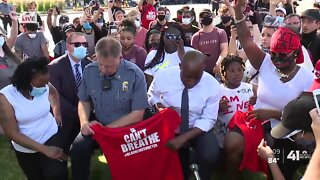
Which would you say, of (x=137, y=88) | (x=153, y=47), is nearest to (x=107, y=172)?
(x=137, y=88)

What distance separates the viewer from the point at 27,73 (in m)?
4.70

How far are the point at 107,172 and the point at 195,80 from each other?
170 centimetres

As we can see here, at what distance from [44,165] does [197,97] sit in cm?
163

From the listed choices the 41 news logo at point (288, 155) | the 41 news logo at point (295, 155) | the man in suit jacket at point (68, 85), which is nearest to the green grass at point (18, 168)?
the man in suit jacket at point (68, 85)

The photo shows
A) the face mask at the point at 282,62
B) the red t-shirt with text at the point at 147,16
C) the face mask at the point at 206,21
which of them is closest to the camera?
the face mask at the point at 282,62

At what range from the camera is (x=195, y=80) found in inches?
187

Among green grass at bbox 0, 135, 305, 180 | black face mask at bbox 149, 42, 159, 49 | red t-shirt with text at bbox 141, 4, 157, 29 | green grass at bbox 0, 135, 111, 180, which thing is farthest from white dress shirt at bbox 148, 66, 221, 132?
red t-shirt with text at bbox 141, 4, 157, 29

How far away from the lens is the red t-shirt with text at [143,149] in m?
4.57

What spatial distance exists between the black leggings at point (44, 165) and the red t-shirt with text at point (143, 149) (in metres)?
0.44

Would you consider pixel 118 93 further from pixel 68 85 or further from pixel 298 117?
pixel 298 117

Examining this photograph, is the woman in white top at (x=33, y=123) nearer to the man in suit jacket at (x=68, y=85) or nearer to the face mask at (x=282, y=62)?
the man in suit jacket at (x=68, y=85)

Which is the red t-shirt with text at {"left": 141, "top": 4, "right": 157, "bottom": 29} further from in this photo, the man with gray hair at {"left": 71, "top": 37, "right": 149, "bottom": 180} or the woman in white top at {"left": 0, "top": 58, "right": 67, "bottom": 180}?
the woman in white top at {"left": 0, "top": 58, "right": 67, "bottom": 180}

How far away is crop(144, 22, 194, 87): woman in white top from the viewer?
6297mm

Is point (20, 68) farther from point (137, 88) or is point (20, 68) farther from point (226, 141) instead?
point (226, 141)
